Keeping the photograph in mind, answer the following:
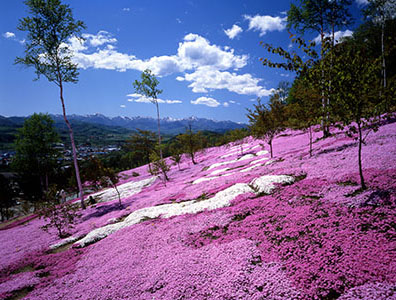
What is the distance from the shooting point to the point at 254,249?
6.52m

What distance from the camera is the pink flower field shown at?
4.74 m

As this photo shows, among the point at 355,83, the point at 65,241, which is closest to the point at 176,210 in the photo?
the point at 65,241

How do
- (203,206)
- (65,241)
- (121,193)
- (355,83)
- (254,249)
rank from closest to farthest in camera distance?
(254,249), (355,83), (203,206), (65,241), (121,193)

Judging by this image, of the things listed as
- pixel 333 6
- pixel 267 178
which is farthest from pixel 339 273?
pixel 333 6

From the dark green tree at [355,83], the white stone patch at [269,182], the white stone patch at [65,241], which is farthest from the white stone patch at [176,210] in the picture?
the dark green tree at [355,83]

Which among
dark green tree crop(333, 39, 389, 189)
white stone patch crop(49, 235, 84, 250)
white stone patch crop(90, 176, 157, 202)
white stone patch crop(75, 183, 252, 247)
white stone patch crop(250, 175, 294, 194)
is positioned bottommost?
white stone patch crop(90, 176, 157, 202)

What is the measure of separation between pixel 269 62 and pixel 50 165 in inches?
2126

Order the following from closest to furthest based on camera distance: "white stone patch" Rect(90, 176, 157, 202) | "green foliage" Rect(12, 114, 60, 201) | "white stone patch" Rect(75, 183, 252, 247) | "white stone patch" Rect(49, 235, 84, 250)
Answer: "white stone patch" Rect(75, 183, 252, 247)
"white stone patch" Rect(49, 235, 84, 250)
"white stone patch" Rect(90, 176, 157, 202)
"green foliage" Rect(12, 114, 60, 201)

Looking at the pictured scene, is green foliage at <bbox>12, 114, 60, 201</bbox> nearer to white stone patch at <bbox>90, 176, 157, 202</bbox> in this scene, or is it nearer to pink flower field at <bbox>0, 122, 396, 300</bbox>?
white stone patch at <bbox>90, 176, 157, 202</bbox>

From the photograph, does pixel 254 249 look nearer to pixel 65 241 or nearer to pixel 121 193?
pixel 65 241

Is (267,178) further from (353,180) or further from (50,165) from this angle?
(50,165)

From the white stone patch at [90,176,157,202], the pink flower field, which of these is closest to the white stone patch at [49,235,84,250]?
the pink flower field

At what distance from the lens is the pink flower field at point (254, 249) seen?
15.5ft

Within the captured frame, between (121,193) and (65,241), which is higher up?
(65,241)
